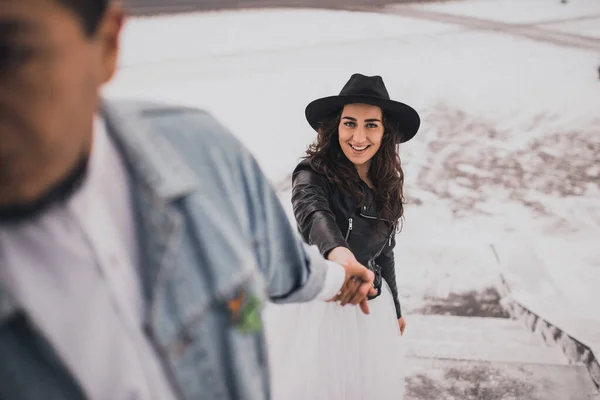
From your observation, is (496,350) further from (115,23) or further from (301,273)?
(115,23)

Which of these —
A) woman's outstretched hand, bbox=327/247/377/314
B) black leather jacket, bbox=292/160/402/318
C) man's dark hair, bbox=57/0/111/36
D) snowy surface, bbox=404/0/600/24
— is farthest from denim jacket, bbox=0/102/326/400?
snowy surface, bbox=404/0/600/24

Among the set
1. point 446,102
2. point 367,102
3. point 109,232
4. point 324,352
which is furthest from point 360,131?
point 446,102

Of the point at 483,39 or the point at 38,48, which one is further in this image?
the point at 483,39

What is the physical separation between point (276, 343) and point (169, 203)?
714 mm

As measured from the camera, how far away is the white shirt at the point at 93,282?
45 cm

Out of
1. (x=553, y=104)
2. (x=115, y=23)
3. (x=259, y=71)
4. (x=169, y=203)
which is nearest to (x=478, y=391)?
(x=169, y=203)

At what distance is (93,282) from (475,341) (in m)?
1.86

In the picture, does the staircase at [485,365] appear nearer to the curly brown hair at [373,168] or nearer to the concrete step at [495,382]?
the concrete step at [495,382]

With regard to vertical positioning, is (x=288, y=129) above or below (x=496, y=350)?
above

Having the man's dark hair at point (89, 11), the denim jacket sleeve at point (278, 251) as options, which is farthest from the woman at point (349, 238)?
the man's dark hair at point (89, 11)

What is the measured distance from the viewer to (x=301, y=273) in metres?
0.78

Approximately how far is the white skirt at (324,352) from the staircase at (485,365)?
58cm

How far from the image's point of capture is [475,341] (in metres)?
1.99

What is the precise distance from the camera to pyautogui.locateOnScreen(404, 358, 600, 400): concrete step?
5.71ft
